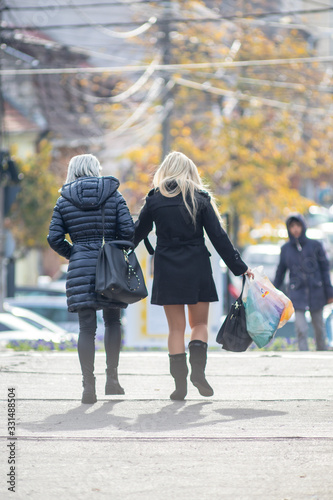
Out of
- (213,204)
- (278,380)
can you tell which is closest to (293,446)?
(213,204)

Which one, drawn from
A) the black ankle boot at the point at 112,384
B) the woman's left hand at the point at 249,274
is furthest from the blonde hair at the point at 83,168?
the black ankle boot at the point at 112,384

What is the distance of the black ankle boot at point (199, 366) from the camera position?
6.73 m

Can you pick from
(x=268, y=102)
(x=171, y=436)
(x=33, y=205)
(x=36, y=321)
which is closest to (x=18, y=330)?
(x=36, y=321)

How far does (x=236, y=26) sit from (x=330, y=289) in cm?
2213

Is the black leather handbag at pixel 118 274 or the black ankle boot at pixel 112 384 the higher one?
the black leather handbag at pixel 118 274

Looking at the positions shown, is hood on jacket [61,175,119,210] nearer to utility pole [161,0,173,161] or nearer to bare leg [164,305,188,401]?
bare leg [164,305,188,401]

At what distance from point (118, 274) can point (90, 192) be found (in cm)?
56

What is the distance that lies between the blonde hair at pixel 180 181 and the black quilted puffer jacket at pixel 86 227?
0.97ft

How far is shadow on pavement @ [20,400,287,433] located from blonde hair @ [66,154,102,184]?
4.72 feet

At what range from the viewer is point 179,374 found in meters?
6.68

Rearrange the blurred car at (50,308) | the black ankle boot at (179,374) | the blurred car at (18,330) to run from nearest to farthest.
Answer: the black ankle boot at (179,374)
the blurred car at (18,330)
the blurred car at (50,308)

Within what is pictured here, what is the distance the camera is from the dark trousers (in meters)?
6.62

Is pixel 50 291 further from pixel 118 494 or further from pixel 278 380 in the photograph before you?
pixel 118 494

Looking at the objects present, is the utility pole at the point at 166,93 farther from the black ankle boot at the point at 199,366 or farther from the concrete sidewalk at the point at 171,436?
the black ankle boot at the point at 199,366
